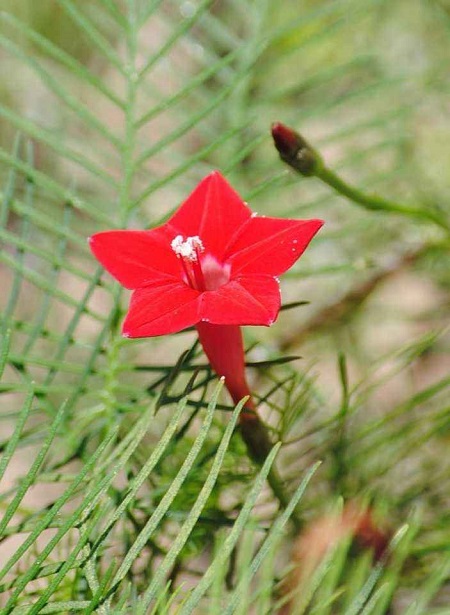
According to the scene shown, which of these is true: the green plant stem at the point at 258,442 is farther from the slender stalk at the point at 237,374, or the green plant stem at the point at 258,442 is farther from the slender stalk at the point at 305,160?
the slender stalk at the point at 305,160

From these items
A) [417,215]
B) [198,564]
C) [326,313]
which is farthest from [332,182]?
[198,564]

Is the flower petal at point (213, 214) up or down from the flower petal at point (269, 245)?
up

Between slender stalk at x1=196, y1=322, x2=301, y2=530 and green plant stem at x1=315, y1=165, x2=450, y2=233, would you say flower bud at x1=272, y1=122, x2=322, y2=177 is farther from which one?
slender stalk at x1=196, y1=322, x2=301, y2=530

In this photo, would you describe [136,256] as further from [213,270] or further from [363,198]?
[363,198]

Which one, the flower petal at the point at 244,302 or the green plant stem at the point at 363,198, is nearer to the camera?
the flower petal at the point at 244,302

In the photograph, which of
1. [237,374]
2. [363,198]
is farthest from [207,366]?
[363,198]

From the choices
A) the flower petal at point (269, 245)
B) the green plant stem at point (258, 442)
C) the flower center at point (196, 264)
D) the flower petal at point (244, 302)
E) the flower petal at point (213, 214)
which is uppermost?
the flower petal at point (213, 214)

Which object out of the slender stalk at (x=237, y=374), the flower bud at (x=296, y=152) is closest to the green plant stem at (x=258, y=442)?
the slender stalk at (x=237, y=374)

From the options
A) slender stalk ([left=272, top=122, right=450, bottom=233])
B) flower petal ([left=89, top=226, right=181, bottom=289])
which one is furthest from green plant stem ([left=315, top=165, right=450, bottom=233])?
flower petal ([left=89, top=226, right=181, bottom=289])
